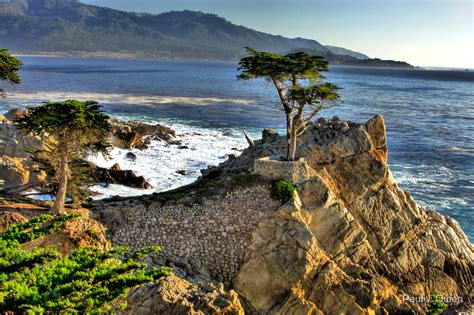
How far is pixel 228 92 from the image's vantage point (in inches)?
5300

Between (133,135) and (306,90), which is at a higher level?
(306,90)

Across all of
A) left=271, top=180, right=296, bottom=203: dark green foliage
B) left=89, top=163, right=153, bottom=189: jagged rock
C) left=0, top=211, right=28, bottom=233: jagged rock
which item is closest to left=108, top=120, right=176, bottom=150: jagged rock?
left=89, top=163, right=153, bottom=189: jagged rock

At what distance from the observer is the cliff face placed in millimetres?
23906

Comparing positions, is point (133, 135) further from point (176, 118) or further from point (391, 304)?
point (391, 304)

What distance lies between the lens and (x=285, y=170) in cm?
2900

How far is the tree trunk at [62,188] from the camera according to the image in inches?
1001

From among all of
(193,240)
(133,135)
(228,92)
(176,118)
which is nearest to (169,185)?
(133,135)

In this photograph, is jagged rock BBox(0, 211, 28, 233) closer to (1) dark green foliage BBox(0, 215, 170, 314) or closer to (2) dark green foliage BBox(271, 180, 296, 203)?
(1) dark green foliage BBox(0, 215, 170, 314)

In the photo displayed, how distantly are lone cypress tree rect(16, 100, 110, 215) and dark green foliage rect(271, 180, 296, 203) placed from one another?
32.9 ft

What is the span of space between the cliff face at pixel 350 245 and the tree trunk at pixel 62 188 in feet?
33.1

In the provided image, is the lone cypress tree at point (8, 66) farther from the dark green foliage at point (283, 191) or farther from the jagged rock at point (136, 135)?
the jagged rock at point (136, 135)

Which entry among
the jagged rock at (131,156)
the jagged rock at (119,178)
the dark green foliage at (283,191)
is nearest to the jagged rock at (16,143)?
the jagged rock at (119,178)

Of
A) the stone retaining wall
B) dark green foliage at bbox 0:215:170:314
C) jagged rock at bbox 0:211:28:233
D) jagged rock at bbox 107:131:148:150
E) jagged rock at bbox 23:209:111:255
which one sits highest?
the stone retaining wall

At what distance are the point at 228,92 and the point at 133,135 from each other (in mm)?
79623
